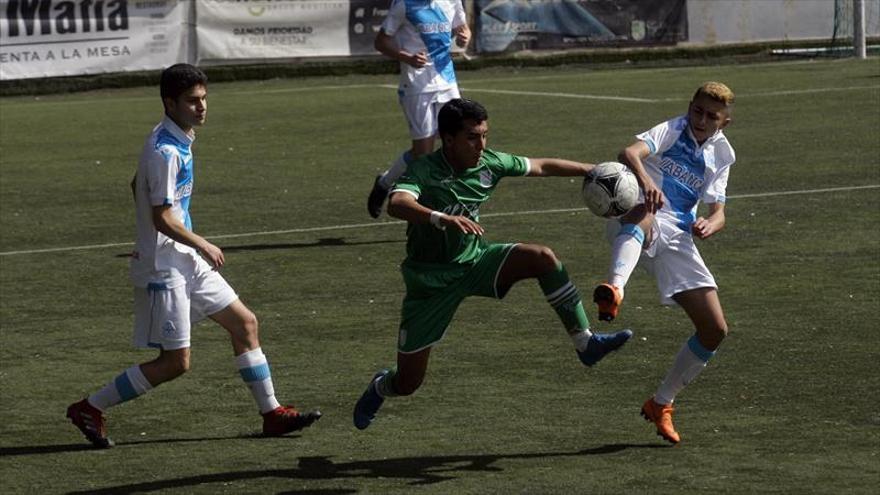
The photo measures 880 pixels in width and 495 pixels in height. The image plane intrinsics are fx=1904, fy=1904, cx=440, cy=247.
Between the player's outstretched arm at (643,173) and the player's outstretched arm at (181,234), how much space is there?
206 cm

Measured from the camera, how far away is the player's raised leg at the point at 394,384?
30.2ft

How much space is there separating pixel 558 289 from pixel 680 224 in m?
0.78

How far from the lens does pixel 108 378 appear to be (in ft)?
36.8

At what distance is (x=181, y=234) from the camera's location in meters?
9.09

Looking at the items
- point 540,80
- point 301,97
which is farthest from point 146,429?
point 540,80

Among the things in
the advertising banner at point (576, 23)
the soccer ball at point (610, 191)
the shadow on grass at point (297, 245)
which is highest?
the soccer ball at point (610, 191)

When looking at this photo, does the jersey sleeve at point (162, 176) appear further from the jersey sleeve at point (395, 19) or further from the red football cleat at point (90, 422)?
the jersey sleeve at point (395, 19)

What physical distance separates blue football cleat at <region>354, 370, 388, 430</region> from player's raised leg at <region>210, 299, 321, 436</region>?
0.84 ft

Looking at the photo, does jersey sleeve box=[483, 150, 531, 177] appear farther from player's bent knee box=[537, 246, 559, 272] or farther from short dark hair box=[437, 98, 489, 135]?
player's bent knee box=[537, 246, 559, 272]

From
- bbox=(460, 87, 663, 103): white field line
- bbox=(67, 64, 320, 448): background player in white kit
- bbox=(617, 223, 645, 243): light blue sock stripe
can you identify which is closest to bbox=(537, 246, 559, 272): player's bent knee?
bbox=(617, 223, 645, 243): light blue sock stripe

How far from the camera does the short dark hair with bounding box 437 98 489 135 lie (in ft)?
29.3

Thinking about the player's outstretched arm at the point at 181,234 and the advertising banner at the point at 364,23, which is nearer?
the player's outstretched arm at the point at 181,234

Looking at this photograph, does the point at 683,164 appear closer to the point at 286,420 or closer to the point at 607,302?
the point at 607,302

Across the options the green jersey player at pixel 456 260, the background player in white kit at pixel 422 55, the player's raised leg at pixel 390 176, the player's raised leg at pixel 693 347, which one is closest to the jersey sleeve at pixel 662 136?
the green jersey player at pixel 456 260
